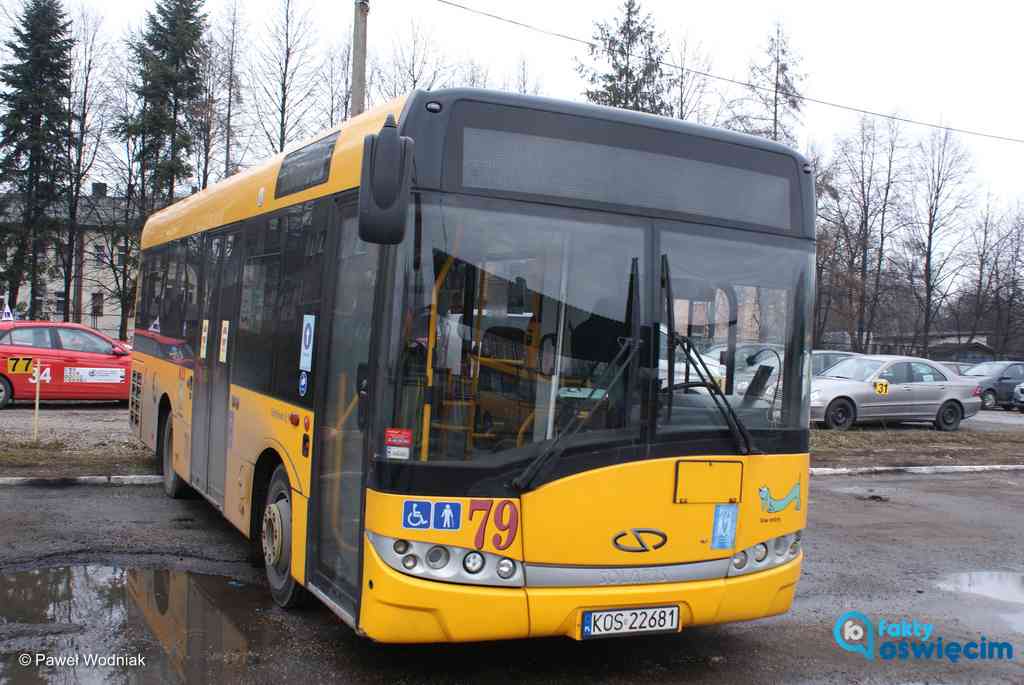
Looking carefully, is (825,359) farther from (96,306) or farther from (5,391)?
(96,306)

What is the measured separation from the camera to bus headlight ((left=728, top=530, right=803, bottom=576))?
5086mm

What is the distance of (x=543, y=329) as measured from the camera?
475 cm

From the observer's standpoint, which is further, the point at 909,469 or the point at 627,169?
the point at 909,469

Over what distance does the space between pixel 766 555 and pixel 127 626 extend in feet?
12.4

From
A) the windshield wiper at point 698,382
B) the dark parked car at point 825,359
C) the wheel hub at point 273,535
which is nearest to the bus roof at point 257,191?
the windshield wiper at point 698,382

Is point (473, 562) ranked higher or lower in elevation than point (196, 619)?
higher

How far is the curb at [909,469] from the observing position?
1368cm

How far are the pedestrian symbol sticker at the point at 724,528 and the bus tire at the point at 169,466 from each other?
5.98 metres

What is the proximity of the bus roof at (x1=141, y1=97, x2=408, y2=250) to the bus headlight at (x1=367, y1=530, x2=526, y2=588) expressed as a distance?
2.07 m

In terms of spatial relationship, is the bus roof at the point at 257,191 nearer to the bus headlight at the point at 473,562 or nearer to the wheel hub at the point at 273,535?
the wheel hub at the point at 273,535

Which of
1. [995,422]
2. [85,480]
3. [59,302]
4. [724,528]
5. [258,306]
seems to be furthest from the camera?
[59,302]

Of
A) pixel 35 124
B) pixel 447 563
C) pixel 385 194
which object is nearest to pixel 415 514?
pixel 447 563

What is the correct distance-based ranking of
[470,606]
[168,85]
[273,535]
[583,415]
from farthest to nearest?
[168,85], [273,535], [583,415], [470,606]

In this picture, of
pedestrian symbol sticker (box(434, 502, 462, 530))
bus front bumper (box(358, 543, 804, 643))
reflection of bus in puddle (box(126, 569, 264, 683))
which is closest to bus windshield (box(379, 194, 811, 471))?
pedestrian symbol sticker (box(434, 502, 462, 530))
